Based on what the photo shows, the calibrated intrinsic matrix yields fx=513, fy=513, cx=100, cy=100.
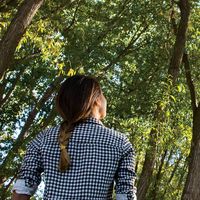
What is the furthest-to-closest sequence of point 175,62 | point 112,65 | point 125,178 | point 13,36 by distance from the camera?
1. point 112,65
2. point 175,62
3. point 13,36
4. point 125,178

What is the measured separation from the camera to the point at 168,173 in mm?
31312

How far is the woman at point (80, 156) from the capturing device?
2828mm

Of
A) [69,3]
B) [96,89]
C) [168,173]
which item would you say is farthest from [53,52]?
[168,173]

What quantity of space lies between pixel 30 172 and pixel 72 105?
1.52 feet

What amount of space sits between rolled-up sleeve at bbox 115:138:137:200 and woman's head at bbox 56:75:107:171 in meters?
0.29

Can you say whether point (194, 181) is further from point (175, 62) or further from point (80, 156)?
point (175, 62)

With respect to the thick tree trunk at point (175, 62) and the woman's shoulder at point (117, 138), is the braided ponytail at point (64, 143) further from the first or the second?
the thick tree trunk at point (175, 62)

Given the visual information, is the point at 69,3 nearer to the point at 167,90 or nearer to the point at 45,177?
the point at 167,90

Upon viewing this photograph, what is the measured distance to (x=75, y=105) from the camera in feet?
9.51

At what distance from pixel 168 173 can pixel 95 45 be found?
53.0 ft

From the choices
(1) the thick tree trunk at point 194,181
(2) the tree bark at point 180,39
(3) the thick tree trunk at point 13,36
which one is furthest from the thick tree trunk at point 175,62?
(3) the thick tree trunk at point 13,36

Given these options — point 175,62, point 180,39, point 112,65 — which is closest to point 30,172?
point 175,62

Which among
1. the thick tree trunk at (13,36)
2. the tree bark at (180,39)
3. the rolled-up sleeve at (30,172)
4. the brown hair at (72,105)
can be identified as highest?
the tree bark at (180,39)

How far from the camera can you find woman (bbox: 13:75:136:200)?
2828mm
